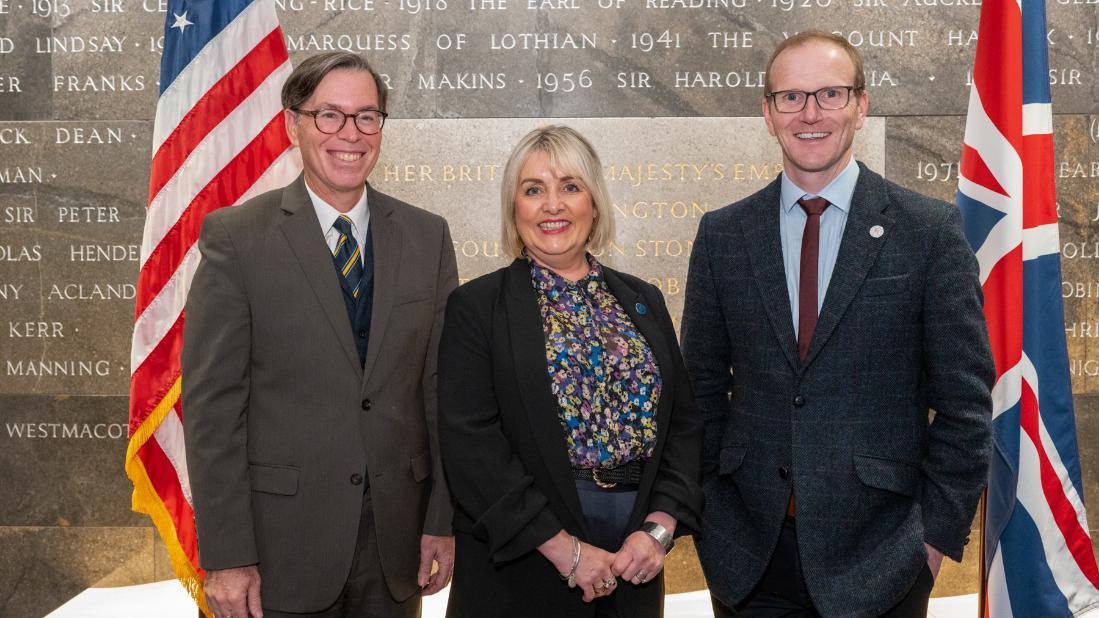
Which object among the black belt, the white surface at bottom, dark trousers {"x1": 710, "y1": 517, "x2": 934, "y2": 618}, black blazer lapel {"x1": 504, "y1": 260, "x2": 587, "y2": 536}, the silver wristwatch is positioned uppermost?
black blazer lapel {"x1": 504, "y1": 260, "x2": 587, "y2": 536}

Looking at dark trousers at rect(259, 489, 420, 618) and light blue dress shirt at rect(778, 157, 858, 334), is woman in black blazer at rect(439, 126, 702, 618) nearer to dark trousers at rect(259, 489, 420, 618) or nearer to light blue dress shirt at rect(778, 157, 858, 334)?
dark trousers at rect(259, 489, 420, 618)

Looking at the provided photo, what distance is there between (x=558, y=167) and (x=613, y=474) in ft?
2.36

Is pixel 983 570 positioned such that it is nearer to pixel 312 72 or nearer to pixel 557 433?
pixel 557 433

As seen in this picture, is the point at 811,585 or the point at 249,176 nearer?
the point at 811,585

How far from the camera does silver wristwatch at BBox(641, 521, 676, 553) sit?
204cm

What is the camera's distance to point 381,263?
2.17 meters

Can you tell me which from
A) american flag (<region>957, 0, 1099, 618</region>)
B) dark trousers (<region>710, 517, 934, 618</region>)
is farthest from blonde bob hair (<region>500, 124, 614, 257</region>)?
american flag (<region>957, 0, 1099, 618</region>)

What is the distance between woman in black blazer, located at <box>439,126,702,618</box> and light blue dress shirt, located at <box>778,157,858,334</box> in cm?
34

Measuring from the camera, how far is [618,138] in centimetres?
438

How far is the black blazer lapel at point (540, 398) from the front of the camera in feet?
6.55

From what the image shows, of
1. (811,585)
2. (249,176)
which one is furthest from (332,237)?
(811,585)

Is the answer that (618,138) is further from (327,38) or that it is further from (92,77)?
(92,77)

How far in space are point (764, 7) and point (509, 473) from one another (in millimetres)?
3118

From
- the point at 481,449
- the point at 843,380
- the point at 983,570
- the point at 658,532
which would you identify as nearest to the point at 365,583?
the point at 481,449
